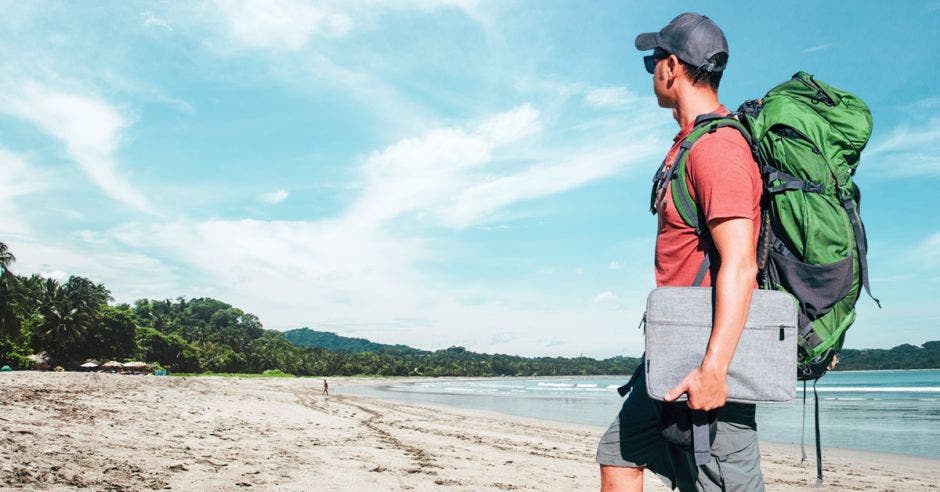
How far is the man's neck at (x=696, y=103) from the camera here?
87.4 inches

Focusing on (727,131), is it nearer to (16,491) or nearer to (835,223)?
(835,223)

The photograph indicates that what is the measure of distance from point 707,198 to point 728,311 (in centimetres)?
36

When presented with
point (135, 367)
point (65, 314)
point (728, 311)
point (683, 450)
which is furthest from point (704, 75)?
point (65, 314)

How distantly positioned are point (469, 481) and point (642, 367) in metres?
4.92

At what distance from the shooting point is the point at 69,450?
605cm

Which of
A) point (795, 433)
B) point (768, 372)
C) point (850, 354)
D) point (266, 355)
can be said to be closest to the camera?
point (768, 372)

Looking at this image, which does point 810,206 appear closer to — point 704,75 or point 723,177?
point 723,177

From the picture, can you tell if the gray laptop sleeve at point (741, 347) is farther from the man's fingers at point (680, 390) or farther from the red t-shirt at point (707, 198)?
the red t-shirt at point (707, 198)

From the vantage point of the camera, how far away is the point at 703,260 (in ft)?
6.64

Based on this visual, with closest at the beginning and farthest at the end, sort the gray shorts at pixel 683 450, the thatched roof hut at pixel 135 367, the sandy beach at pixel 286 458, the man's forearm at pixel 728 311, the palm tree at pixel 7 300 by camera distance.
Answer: the man's forearm at pixel 728 311, the gray shorts at pixel 683 450, the sandy beach at pixel 286 458, the palm tree at pixel 7 300, the thatched roof hut at pixel 135 367

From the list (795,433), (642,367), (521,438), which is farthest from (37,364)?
(642,367)

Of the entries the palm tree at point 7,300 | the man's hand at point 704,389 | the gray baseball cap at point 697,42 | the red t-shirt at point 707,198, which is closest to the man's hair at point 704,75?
the gray baseball cap at point 697,42

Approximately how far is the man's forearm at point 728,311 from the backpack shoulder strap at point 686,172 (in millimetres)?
207

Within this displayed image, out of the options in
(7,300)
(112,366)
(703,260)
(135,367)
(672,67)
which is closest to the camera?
(703,260)
